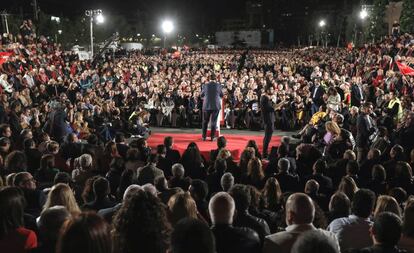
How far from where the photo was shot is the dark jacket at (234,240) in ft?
11.6

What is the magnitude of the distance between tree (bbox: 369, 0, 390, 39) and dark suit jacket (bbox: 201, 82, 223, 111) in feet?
117

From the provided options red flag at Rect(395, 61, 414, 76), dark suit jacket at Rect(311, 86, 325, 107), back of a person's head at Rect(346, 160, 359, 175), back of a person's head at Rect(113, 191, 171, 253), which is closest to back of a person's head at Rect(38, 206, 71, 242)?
back of a person's head at Rect(113, 191, 171, 253)

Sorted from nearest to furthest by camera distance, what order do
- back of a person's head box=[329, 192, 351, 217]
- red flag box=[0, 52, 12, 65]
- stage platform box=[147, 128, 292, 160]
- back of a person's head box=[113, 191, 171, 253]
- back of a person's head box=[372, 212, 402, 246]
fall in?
back of a person's head box=[113, 191, 171, 253] < back of a person's head box=[372, 212, 402, 246] < back of a person's head box=[329, 192, 351, 217] < stage platform box=[147, 128, 292, 160] < red flag box=[0, 52, 12, 65]

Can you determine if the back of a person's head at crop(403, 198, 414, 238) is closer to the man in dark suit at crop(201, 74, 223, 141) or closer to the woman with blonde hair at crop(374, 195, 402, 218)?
the woman with blonde hair at crop(374, 195, 402, 218)

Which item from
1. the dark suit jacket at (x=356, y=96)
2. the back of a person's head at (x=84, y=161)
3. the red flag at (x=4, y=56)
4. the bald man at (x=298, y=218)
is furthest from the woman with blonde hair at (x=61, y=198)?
the red flag at (x=4, y=56)

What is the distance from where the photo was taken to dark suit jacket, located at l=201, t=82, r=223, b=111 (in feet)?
39.4

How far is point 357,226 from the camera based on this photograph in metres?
4.26

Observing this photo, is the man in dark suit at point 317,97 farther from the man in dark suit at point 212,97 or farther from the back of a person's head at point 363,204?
the back of a person's head at point 363,204

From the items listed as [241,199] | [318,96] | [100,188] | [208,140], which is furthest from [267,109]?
[241,199]

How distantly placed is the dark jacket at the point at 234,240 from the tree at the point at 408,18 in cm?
3211

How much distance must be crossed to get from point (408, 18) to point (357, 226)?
3165cm

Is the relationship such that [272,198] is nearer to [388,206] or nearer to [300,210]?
[388,206]

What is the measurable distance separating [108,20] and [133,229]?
63.7m

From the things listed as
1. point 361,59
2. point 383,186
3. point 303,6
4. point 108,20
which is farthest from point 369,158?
point 303,6
